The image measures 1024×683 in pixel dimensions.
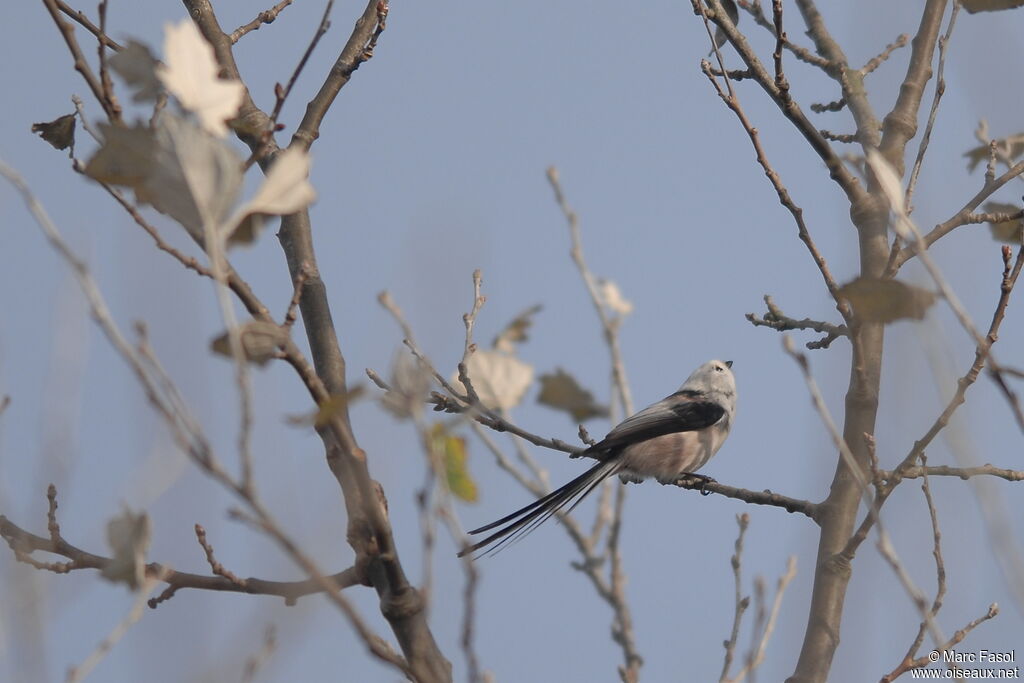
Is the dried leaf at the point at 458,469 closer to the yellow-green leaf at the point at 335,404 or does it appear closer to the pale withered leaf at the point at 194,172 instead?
the yellow-green leaf at the point at 335,404

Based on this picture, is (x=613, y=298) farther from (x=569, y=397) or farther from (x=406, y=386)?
(x=406, y=386)

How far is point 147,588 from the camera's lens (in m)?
Answer: 1.47

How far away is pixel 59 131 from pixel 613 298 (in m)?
2.45

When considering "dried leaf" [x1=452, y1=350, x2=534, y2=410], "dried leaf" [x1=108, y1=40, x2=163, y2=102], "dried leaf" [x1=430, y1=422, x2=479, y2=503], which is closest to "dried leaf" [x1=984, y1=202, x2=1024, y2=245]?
"dried leaf" [x1=452, y1=350, x2=534, y2=410]

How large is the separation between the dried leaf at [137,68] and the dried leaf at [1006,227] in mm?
2428

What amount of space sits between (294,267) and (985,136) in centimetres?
224

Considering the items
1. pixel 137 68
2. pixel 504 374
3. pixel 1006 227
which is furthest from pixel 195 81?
pixel 1006 227

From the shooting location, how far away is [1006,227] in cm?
311

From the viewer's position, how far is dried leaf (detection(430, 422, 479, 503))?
7.23 feet

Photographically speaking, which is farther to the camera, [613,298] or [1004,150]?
[613,298]

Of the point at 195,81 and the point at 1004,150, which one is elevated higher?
the point at 1004,150

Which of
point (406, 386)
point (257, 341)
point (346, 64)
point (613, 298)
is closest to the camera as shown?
point (406, 386)

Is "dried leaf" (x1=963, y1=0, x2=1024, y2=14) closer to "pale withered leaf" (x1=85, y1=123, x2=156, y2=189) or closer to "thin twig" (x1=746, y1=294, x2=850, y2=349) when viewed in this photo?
"thin twig" (x1=746, y1=294, x2=850, y2=349)

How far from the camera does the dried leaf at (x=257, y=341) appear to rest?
5.28 ft
